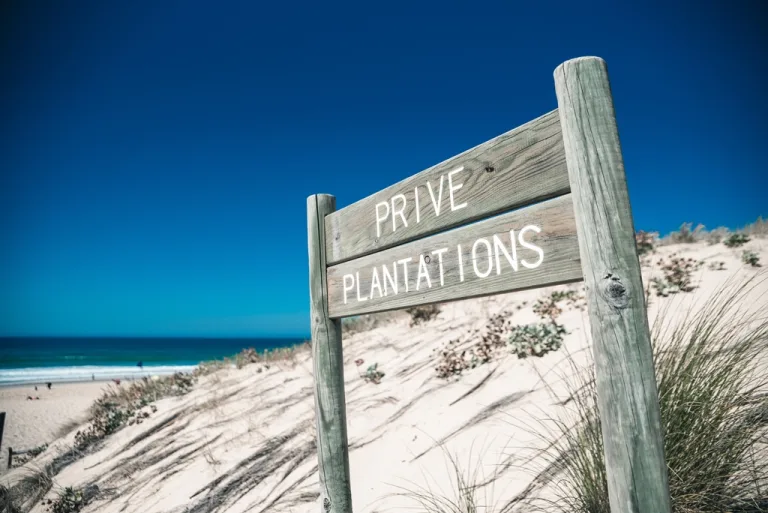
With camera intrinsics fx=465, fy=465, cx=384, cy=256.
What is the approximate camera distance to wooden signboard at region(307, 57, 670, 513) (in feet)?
4.99

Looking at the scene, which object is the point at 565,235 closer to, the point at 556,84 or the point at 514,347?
the point at 556,84

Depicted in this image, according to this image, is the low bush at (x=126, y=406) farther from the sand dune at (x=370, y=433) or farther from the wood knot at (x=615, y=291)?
the wood knot at (x=615, y=291)

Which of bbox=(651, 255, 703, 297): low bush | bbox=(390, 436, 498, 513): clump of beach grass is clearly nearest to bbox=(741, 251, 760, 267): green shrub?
bbox=(651, 255, 703, 297): low bush

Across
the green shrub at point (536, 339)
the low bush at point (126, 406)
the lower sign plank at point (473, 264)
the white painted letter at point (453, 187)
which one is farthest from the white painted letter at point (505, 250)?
the low bush at point (126, 406)

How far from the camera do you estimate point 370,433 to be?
4980 mm

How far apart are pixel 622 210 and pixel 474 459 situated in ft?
9.22

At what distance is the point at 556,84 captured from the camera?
1764 millimetres

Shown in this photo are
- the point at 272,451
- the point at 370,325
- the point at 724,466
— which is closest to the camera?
the point at 724,466

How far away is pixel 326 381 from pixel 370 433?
7.50ft

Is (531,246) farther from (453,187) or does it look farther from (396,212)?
(396,212)

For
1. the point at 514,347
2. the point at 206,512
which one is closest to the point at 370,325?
the point at 514,347

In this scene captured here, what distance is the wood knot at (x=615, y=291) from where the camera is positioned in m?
1.55

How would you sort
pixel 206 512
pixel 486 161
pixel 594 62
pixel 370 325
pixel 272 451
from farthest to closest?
1. pixel 370 325
2. pixel 272 451
3. pixel 206 512
4. pixel 486 161
5. pixel 594 62

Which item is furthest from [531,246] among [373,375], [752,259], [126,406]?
[126,406]
